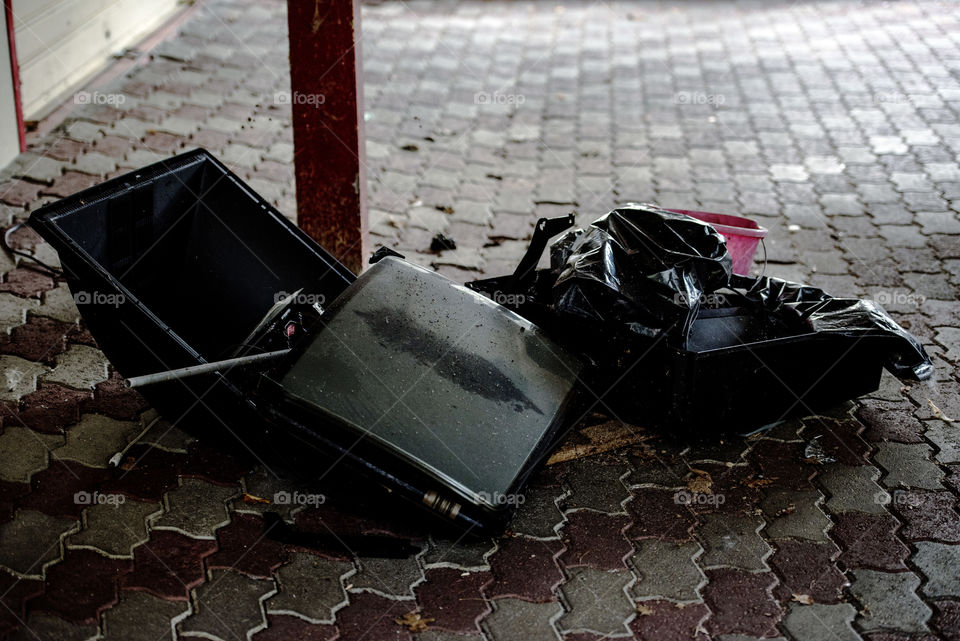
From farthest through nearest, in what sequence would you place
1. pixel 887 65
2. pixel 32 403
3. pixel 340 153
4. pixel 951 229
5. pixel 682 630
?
1. pixel 887 65
2. pixel 951 229
3. pixel 340 153
4. pixel 32 403
5. pixel 682 630

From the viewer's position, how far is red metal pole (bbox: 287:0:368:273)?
16.1 feet

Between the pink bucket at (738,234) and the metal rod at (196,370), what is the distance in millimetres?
2259

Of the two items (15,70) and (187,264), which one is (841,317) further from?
(15,70)

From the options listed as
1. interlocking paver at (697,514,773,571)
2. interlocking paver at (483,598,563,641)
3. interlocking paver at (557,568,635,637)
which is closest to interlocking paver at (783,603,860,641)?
interlocking paver at (697,514,773,571)

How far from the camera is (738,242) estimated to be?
4770mm

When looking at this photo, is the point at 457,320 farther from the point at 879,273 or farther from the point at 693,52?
the point at 693,52

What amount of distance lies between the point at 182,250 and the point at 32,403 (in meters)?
0.99

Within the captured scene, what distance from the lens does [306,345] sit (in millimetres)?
3641

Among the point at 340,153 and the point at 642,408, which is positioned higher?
the point at 340,153

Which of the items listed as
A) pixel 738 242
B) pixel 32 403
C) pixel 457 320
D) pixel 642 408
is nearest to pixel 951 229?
pixel 738 242

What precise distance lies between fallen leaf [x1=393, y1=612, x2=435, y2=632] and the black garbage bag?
1.20m

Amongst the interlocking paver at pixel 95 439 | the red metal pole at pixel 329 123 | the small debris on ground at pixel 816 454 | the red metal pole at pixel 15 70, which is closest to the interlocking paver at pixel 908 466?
the small debris on ground at pixel 816 454

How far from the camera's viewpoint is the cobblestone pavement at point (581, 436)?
3.36 metres

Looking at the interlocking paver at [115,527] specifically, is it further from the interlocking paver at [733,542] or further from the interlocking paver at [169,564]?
the interlocking paver at [733,542]
